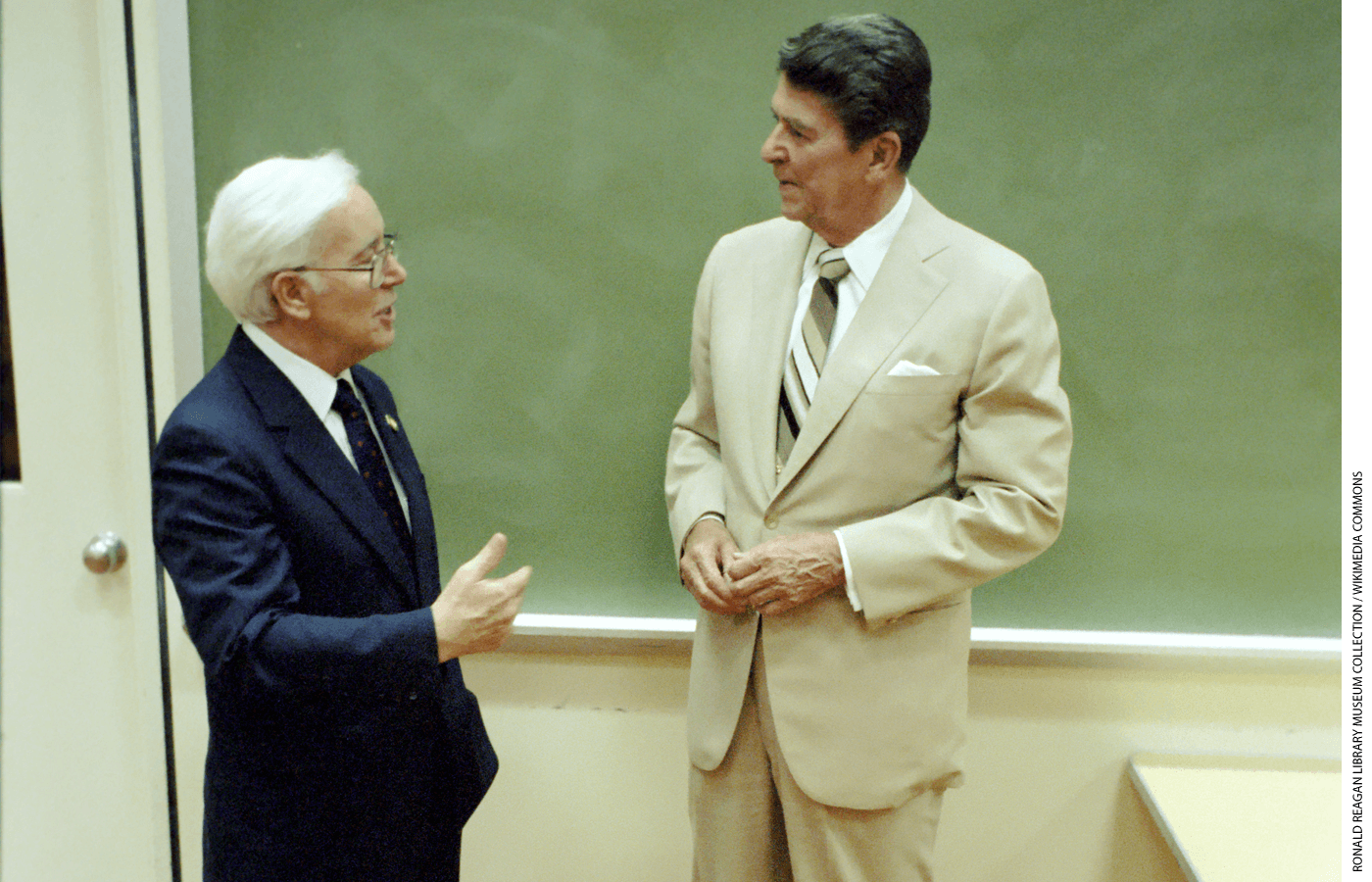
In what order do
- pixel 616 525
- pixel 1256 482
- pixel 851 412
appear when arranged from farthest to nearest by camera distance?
1. pixel 616 525
2. pixel 1256 482
3. pixel 851 412

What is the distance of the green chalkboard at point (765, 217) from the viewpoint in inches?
69.4

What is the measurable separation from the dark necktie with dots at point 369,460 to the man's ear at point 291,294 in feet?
0.43

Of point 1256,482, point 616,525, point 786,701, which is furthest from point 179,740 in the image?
point 1256,482

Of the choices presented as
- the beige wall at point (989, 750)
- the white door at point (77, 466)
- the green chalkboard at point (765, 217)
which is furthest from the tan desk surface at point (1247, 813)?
the white door at point (77, 466)

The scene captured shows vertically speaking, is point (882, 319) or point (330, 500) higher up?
point (882, 319)

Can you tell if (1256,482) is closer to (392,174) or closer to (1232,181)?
(1232,181)

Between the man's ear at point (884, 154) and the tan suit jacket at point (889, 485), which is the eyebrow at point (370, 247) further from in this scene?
the man's ear at point (884, 154)

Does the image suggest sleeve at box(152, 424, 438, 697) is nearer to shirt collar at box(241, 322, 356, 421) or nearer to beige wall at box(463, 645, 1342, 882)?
shirt collar at box(241, 322, 356, 421)

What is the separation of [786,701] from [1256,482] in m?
1.09

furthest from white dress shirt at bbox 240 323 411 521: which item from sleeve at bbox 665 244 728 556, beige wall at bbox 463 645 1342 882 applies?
beige wall at bbox 463 645 1342 882

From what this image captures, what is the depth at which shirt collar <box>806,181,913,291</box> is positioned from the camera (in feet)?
4.78

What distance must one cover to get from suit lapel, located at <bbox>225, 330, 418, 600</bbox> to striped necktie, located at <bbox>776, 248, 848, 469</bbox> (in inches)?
23.7

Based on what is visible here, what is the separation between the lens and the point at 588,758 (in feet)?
6.73

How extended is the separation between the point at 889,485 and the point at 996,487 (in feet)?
0.50
